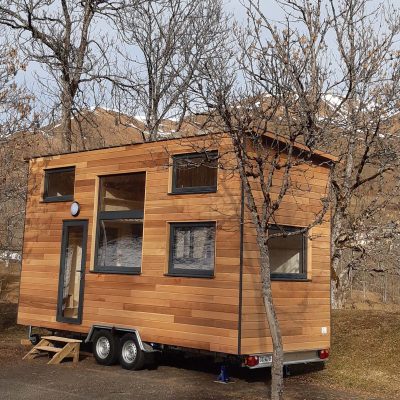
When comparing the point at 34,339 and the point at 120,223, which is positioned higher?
the point at 120,223

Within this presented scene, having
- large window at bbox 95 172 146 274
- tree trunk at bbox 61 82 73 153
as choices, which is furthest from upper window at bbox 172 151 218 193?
tree trunk at bbox 61 82 73 153

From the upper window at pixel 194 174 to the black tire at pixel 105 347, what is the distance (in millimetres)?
2632

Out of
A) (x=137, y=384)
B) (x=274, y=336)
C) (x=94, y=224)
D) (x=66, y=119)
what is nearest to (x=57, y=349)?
(x=94, y=224)

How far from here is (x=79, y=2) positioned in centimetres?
1900

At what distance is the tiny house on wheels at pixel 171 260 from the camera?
8.23 m


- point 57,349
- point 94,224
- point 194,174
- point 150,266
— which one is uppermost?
point 194,174

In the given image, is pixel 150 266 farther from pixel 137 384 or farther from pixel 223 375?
pixel 223 375

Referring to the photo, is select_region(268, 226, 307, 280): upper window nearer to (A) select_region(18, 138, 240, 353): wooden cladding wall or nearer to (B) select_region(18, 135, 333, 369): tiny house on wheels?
(B) select_region(18, 135, 333, 369): tiny house on wheels

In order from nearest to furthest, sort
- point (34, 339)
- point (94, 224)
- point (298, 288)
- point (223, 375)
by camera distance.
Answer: point (223, 375) → point (298, 288) → point (94, 224) → point (34, 339)

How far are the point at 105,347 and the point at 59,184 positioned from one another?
334cm

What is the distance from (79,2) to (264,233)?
14.6 meters

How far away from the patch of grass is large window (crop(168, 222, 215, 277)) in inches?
102

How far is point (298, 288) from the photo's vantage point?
355 inches

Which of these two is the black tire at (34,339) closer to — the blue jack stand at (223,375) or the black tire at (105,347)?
the black tire at (105,347)
